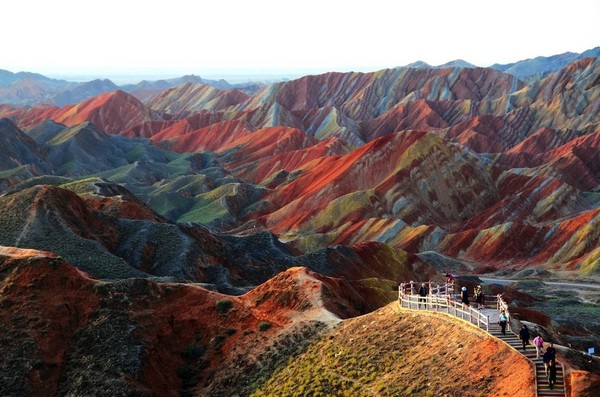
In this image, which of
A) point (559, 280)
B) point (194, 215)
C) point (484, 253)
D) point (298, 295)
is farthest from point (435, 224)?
point (298, 295)

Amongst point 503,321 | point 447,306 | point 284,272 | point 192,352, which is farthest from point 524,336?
point 284,272

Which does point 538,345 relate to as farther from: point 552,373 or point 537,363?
point 552,373

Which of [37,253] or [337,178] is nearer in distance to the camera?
[37,253]

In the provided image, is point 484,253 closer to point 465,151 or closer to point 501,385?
point 465,151

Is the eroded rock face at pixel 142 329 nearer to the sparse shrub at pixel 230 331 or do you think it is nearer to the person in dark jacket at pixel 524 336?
the sparse shrub at pixel 230 331

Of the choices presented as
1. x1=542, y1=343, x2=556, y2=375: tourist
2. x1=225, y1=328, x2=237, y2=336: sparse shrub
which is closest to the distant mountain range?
x1=225, y1=328, x2=237, y2=336: sparse shrub

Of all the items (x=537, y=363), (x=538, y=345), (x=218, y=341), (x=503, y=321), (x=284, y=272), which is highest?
(x=538, y=345)

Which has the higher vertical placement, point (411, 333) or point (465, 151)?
point (411, 333)

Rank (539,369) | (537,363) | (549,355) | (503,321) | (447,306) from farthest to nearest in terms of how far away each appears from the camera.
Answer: (447,306), (503,321), (537,363), (539,369), (549,355)
